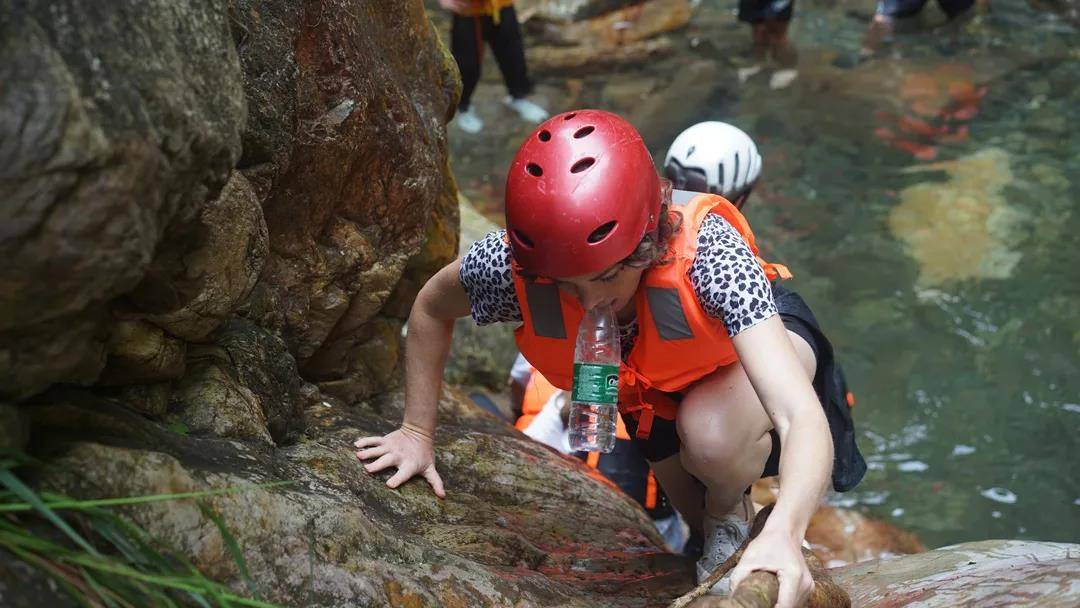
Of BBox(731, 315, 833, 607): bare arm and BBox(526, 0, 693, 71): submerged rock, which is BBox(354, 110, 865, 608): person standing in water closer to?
BBox(731, 315, 833, 607): bare arm

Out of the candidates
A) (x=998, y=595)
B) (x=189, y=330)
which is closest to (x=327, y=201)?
(x=189, y=330)

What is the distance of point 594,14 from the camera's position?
39.7ft

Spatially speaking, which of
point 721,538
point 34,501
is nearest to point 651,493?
point 721,538

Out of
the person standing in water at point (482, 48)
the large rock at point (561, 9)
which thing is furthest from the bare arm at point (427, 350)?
the large rock at point (561, 9)

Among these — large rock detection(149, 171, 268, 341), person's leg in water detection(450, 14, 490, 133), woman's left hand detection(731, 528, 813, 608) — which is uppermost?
large rock detection(149, 171, 268, 341)

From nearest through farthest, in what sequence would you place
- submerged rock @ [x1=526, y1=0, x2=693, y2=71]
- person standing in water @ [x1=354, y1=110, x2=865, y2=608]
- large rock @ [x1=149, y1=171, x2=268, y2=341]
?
person standing in water @ [x1=354, y1=110, x2=865, y2=608] → large rock @ [x1=149, y1=171, x2=268, y2=341] → submerged rock @ [x1=526, y1=0, x2=693, y2=71]

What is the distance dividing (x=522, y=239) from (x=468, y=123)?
7276 millimetres

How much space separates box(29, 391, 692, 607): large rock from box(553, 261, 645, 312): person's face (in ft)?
2.65

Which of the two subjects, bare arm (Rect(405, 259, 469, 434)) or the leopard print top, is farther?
bare arm (Rect(405, 259, 469, 434))

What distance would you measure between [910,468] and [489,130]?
551 centimetres

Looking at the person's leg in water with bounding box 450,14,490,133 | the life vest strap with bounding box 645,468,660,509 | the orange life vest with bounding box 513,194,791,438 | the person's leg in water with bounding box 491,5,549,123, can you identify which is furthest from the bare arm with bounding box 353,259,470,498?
the person's leg in water with bounding box 491,5,549,123

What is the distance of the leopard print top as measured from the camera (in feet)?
8.70

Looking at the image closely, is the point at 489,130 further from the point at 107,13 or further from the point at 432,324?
the point at 107,13

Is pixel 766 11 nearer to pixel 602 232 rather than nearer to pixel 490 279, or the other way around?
pixel 490 279
